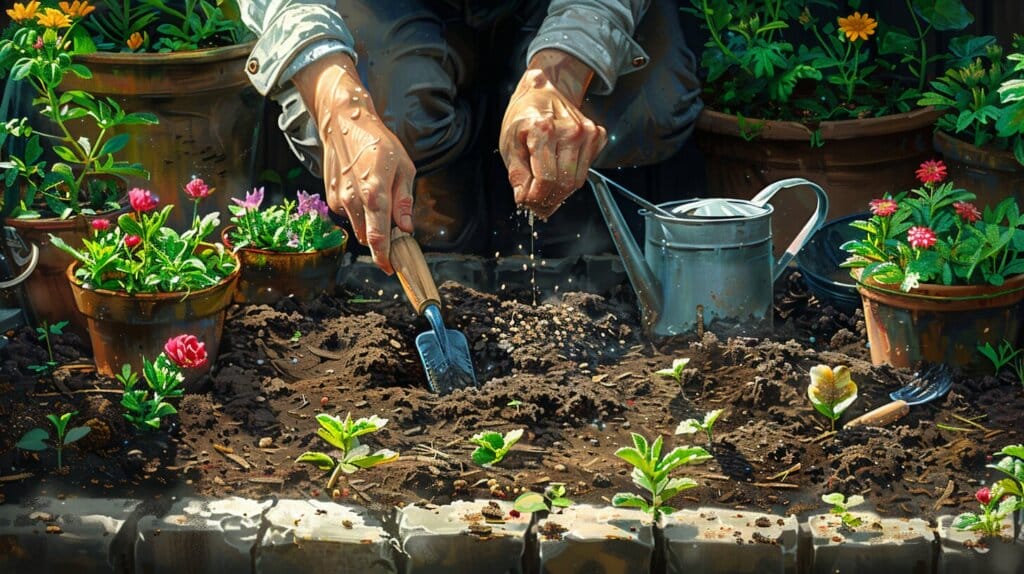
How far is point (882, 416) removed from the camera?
2.92m

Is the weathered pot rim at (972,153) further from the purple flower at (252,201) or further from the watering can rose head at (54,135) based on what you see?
the watering can rose head at (54,135)

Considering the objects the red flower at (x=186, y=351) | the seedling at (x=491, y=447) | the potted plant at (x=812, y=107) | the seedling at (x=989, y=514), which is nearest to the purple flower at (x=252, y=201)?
the red flower at (x=186, y=351)

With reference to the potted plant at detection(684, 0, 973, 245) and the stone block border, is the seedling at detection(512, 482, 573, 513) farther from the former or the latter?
the potted plant at detection(684, 0, 973, 245)

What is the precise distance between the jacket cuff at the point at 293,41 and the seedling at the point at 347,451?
0.76m

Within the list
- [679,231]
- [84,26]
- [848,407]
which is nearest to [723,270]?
[679,231]

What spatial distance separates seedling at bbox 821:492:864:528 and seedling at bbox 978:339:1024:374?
0.59 meters

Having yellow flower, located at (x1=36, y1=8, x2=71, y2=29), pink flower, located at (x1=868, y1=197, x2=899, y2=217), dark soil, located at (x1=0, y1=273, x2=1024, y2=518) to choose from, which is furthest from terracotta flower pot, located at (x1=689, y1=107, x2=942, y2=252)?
yellow flower, located at (x1=36, y1=8, x2=71, y2=29)

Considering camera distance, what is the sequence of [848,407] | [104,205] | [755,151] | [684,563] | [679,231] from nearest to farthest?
[684,563], [848,407], [679,231], [104,205], [755,151]

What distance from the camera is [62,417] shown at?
287 cm

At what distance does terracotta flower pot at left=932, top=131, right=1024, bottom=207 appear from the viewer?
3.46 metres

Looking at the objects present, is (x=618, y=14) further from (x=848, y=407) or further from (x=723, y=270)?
(x=848, y=407)

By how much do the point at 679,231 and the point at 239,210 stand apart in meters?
1.00

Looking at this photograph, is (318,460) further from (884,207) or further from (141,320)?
(884,207)

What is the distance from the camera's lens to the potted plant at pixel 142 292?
308 cm
